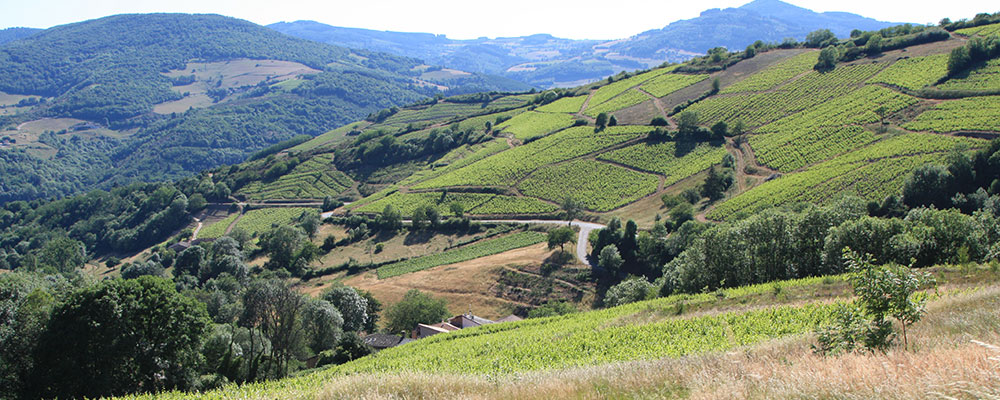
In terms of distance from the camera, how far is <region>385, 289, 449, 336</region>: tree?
57.1 m

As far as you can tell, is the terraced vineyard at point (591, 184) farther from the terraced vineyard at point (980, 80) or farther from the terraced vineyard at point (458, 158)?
the terraced vineyard at point (980, 80)

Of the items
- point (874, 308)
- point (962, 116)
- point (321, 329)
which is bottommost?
point (321, 329)

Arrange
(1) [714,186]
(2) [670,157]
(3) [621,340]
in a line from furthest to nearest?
(2) [670,157] < (1) [714,186] < (3) [621,340]

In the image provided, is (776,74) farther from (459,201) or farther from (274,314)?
(274,314)

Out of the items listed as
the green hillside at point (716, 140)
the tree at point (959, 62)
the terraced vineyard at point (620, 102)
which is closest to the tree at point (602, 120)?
the green hillside at point (716, 140)

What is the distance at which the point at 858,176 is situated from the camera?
64375mm

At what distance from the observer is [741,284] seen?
37125mm

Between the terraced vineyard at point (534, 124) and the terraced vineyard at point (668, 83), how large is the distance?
20194 millimetres

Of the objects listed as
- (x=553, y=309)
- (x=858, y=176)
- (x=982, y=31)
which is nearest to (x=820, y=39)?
(x=982, y=31)

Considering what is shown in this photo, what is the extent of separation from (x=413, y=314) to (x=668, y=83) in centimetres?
9241

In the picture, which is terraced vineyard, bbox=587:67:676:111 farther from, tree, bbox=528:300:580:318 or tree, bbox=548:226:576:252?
tree, bbox=528:300:580:318

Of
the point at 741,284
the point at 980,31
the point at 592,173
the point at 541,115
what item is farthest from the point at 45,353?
the point at 980,31

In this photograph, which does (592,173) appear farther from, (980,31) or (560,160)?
(980,31)

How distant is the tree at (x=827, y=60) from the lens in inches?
4092
